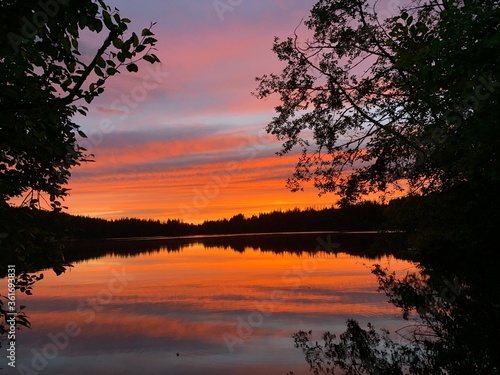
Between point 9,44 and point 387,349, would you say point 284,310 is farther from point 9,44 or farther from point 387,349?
point 9,44

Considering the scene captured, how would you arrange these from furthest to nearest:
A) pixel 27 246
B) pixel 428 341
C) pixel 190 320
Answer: pixel 190 320
pixel 428 341
pixel 27 246

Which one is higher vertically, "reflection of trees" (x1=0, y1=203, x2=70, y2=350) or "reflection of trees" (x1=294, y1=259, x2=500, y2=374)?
"reflection of trees" (x1=0, y1=203, x2=70, y2=350)

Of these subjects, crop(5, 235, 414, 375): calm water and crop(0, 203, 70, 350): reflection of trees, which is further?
crop(5, 235, 414, 375): calm water

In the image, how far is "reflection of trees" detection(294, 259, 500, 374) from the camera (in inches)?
475

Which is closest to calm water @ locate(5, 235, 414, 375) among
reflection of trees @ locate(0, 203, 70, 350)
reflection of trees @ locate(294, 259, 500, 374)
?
reflection of trees @ locate(294, 259, 500, 374)

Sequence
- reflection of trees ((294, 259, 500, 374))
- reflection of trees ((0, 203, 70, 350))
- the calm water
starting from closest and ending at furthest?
reflection of trees ((0, 203, 70, 350)), reflection of trees ((294, 259, 500, 374)), the calm water

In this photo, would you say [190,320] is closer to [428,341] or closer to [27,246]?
[428,341]

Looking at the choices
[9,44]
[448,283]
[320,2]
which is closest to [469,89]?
[9,44]

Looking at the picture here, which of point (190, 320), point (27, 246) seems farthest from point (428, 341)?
point (27, 246)

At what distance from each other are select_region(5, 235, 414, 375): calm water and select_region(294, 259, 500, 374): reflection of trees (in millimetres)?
826

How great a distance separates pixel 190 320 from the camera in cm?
2155

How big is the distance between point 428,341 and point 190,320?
11.0m

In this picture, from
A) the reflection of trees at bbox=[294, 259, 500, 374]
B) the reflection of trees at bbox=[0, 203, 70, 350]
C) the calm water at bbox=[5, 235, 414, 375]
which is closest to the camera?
the reflection of trees at bbox=[0, 203, 70, 350]

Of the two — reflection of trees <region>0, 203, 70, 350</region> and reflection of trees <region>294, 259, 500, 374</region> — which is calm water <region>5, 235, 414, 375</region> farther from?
reflection of trees <region>0, 203, 70, 350</region>
